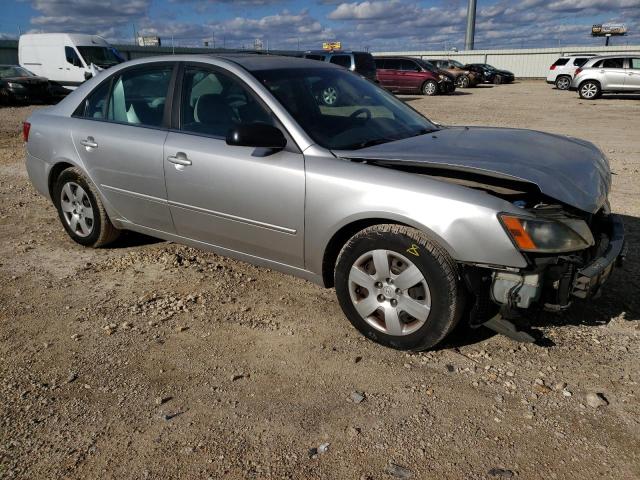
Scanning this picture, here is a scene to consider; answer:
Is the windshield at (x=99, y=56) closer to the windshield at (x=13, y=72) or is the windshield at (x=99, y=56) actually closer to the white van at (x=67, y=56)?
the white van at (x=67, y=56)

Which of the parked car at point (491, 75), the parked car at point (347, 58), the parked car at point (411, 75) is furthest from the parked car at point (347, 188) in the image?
the parked car at point (491, 75)

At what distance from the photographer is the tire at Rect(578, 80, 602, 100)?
73.3ft

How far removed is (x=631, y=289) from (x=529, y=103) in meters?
18.3

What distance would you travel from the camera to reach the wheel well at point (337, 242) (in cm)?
316

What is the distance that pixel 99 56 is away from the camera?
20734mm

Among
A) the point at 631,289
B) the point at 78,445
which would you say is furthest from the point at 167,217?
the point at 631,289

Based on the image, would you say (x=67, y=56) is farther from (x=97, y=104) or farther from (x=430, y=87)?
(x=97, y=104)

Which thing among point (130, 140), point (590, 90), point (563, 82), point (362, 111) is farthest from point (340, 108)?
point (563, 82)

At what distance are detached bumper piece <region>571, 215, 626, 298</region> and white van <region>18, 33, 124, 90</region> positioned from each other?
1986 centimetres

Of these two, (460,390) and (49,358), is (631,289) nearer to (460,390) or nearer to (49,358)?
(460,390)

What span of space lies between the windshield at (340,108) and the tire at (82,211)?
1.92 m

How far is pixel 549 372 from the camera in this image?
301cm

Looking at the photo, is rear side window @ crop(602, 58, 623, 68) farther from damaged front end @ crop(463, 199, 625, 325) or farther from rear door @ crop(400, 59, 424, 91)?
damaged front end @ crop(463, 199, 625, 325)

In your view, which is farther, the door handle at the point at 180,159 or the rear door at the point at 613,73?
the rear door at the point at 613,73
